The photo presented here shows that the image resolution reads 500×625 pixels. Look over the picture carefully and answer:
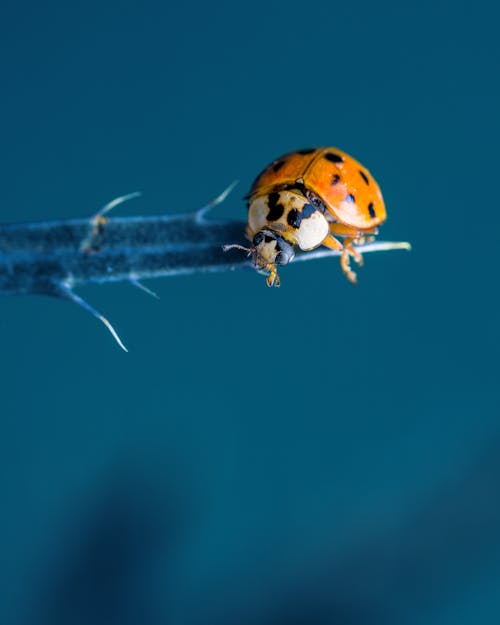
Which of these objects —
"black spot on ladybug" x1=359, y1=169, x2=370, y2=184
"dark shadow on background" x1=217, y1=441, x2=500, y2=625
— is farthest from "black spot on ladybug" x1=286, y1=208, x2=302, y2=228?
"dark shadow on background" x1=217, y1=441, x2=500, y2=625

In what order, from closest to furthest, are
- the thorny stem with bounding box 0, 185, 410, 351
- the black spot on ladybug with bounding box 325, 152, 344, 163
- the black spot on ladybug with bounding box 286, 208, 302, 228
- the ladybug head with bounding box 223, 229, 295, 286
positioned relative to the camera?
the thorny stem with bounding box 0, 185, 410, 351
the ladybug head with bounding box 223, 229, 295, 286
the black spot on ladybug with bounding box 286, 208, 302, 228
the black spot on ladybug with bounding box 325, 152, 344, 163

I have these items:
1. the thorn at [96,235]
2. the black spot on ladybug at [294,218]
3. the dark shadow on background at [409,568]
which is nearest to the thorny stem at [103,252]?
the thorn at [96,235]

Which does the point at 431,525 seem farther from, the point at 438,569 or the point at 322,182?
the point at 322,182

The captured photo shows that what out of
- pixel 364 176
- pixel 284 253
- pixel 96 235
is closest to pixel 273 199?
pixel 284 253

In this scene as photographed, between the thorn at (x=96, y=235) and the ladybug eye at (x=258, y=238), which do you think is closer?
the thorn at (x=96, y=235)

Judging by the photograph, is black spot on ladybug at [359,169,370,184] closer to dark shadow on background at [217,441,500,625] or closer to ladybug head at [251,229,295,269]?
ladybug head at [251,229,295,269]

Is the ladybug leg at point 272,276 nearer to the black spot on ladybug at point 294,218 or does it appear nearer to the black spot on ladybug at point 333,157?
the black spot on ladybug at point 294,218

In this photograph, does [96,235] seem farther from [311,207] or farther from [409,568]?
[409,568]
